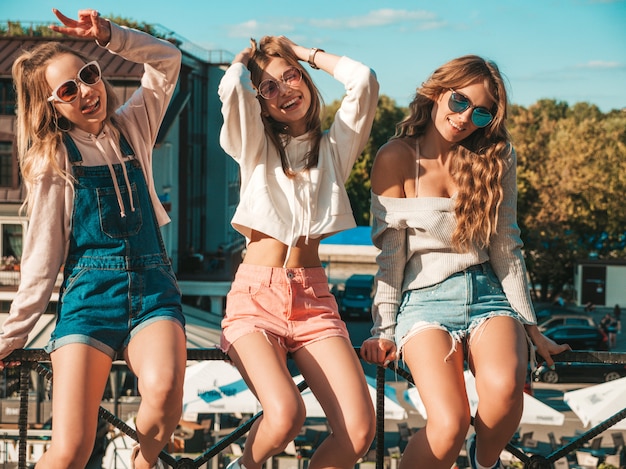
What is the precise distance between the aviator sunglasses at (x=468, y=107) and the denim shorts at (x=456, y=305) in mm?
662

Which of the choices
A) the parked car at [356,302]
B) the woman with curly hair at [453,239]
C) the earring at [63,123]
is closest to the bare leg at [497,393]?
the woman with curly hair at [453,239]

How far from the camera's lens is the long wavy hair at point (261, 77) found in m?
3.96

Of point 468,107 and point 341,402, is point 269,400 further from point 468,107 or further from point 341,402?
point 468,107

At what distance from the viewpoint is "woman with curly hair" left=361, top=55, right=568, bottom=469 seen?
3656 mm

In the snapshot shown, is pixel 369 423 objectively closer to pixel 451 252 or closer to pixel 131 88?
pixel 451 252

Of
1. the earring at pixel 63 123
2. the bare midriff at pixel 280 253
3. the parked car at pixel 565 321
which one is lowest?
the parked car at pixel 565 321

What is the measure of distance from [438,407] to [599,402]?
1425 centimetres

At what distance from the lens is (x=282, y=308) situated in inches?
146

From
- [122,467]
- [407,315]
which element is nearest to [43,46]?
[407,315]

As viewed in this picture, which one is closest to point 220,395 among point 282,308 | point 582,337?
point 282,308

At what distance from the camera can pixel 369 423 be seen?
336 cm

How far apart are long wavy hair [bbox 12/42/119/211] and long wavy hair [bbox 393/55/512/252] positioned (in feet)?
4.85

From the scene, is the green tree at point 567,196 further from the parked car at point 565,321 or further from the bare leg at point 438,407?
the bare leg at point 438,407

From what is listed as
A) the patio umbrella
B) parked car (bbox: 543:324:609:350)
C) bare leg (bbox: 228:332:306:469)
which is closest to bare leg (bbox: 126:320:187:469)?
bare leg (bbox: 228:332:306:469)
